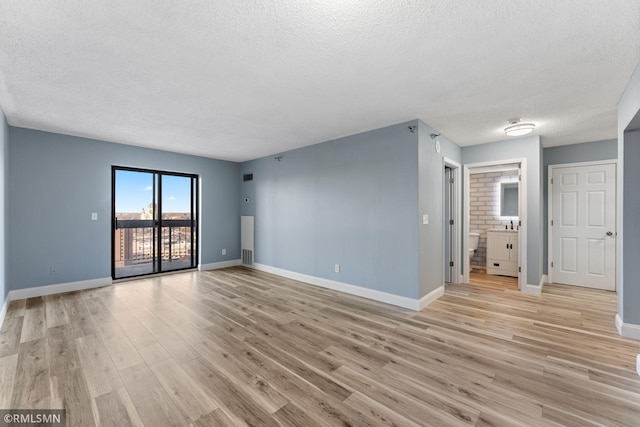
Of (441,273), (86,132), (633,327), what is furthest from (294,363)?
(86,132)

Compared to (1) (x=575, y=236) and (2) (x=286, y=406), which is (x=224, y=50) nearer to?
(2) (x=286, y=406)

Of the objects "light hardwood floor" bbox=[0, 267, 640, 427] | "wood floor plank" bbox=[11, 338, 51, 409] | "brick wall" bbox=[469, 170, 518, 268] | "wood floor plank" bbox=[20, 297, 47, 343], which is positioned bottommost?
"light hardwood floor" bbox=[0, 267, 640, 427]

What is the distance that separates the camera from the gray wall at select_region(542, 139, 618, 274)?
452 centimetres

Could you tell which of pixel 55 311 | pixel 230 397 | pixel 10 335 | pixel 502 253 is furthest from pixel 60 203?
pixel 502 253

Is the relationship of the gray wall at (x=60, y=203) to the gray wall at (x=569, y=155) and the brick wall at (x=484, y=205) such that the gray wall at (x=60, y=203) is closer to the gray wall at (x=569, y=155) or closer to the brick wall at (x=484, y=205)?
the brick wall at (x=484, y=205)

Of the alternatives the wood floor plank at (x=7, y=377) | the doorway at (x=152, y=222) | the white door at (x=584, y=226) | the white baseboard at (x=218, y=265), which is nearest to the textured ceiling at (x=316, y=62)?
the white door at (x=584, y=226)

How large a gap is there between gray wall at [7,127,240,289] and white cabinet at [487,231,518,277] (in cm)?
705

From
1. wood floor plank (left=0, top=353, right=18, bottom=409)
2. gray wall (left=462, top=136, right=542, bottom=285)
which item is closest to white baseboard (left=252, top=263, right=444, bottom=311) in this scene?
gray wall (left=462, top=136, right=542, bottom=285)

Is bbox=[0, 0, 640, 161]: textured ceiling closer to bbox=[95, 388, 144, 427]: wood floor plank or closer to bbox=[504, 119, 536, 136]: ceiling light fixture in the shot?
bbox=[504, 119, 536, 136]: ceiling light fixture

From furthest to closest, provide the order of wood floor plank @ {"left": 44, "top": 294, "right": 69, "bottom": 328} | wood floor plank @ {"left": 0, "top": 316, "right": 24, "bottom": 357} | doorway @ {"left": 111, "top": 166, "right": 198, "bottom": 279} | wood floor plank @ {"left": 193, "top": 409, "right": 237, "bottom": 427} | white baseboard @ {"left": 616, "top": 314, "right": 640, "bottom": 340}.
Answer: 1. doorway @ {"left": 111, "top": 166, "right": 198, "bottom": 279}
2. wood floor plank @ {"left": 44, "top": 294, "right": 69, "bottom": 328}
3. white baseboard @ {"left": 616, "top": 314, "right": 640, "bottom": 340}
4. wood floor plank @ {"left": 0, "top": 316, "right": 24, "bottom": 357}
5. wood floor plank @ {"left": 193, "top": 409, "right": 237, "bottom": 427}

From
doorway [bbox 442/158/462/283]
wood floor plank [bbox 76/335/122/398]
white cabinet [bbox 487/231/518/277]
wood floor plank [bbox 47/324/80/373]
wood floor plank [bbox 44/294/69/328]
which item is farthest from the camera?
white cabinet [bbox 487/231/518/277]

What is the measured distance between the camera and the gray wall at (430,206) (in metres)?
3.69

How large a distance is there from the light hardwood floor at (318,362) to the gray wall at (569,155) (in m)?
1.47

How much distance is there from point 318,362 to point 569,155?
5.60 metres
